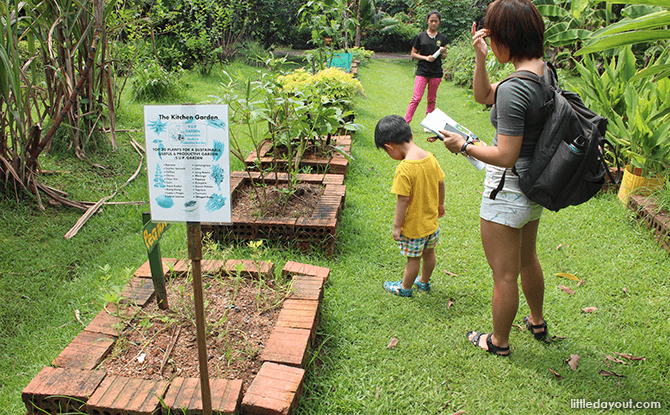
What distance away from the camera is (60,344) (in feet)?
8.12

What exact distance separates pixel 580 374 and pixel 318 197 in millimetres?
2310

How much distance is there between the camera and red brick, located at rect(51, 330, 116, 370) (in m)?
2.04

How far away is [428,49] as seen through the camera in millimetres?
6613

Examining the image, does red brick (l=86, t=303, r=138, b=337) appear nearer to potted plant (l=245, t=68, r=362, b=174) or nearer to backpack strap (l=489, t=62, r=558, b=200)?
potted plant (l=245, t=68, r=362, b=174)

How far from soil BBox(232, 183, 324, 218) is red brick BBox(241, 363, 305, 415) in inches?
65.5

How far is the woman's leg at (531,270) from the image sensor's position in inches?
93.9

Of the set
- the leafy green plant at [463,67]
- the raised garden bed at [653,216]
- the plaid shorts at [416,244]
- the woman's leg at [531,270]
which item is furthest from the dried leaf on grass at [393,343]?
the leafy green plant at [463,67]

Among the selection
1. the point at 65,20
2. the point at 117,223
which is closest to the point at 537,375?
the point at 117,223

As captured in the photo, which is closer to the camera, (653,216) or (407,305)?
(407,305)

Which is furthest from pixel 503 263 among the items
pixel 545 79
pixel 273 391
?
pixel 273 391

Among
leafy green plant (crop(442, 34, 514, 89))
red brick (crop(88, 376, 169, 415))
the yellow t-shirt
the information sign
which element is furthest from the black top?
red brick (crop(88, 376, 169, 415))

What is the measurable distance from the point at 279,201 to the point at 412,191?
1338 mm

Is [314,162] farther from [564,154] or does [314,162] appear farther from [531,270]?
[564,154]

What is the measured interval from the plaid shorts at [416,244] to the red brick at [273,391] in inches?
45.1
